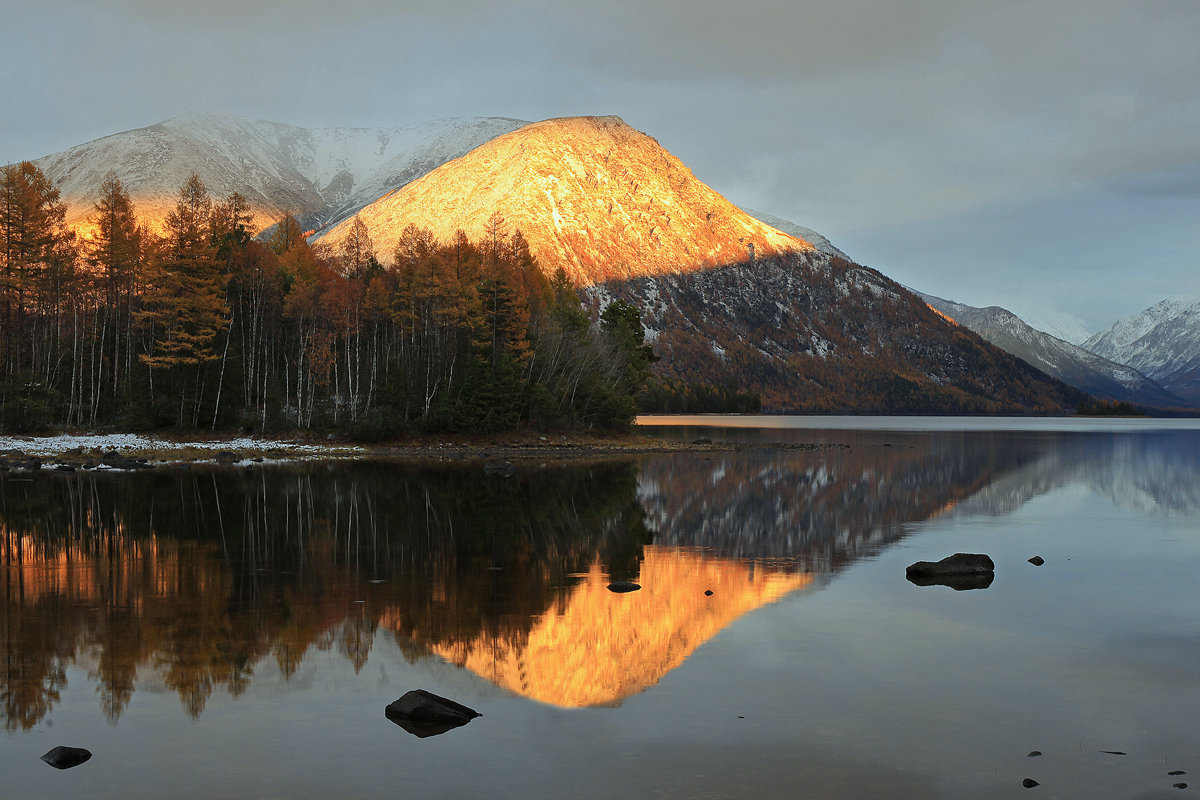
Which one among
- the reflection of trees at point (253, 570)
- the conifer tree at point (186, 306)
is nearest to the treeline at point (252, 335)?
the conifer tree at point (186, 306)

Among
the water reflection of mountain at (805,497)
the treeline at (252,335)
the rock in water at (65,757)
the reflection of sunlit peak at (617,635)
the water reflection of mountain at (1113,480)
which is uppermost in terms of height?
the treeline at (252,335)

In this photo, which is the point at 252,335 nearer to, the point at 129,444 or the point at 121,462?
the point at 129,444

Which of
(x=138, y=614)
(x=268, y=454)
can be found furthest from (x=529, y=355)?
(x=138, y=614)

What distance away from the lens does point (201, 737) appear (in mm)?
12109

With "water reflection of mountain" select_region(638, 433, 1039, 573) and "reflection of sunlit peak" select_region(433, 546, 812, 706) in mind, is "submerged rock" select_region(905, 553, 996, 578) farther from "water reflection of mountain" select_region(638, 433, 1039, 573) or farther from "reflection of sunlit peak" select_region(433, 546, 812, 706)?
"reflection of sunlit peak" select_region(433, 546, 812, 706)

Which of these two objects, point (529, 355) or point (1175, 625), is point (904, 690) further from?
point (529, 355)

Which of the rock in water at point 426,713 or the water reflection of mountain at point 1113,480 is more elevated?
the rock in water at point 426,713

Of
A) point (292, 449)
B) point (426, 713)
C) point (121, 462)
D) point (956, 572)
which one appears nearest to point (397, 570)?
point (426, 713)

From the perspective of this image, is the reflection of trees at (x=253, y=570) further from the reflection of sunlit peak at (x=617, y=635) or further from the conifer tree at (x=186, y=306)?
the conifer tree at (x=186, y=306)

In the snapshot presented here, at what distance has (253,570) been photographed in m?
24.2

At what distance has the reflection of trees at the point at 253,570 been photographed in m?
15.9

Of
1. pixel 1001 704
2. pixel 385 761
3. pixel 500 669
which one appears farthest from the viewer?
pixel 500 669

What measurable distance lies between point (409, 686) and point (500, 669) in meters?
1.60

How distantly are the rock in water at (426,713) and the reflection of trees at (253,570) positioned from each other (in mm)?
2696
